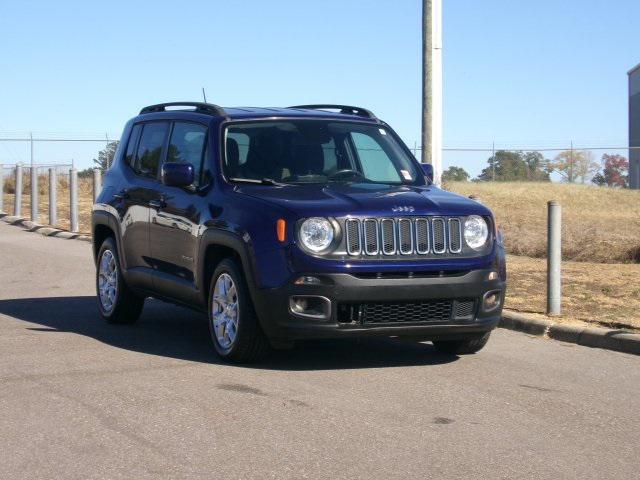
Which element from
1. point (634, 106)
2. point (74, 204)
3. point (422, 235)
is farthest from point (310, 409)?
point (634, 106)

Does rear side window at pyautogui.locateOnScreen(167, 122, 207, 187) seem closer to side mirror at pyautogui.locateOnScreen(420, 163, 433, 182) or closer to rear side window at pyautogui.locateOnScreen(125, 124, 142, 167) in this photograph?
rear side window at pyautogui.locateOnScreen(125, 124, 142, 167)

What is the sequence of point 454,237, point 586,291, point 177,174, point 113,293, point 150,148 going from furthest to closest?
point 586,291 → point 113,293 → point 150,148 → point 177,174 → point 454,237

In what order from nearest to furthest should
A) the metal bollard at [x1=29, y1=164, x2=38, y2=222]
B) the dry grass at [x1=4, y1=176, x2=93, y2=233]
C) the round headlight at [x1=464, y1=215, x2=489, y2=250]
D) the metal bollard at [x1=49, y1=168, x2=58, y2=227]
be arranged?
the round headlight at [x1=464, y1=215, x2=489, y2=250] → the metal bollard at [x1=49, y1=168, x2=58, y2=227] → the metal bollard at [x1=29, y1=164, x2=38, y2=222] → the dry grass at [x1=4, y1=176, x2=93, y2=233]

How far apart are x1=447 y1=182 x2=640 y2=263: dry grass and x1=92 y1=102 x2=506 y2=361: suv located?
8.46m

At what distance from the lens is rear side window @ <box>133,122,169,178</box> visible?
34.4ft

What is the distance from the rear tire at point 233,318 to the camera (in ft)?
27.9

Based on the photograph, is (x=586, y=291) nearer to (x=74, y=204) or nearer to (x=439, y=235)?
(x=439, y=235)

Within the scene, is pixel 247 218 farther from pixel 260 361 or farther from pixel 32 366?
pixel 32 366

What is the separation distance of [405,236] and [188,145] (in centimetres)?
243

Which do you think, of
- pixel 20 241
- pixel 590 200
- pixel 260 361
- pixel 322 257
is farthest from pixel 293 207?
pixel 590 200

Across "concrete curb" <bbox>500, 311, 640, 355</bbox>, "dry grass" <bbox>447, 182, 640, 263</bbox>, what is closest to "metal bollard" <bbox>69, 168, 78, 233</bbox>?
"dry grass" <bbox>447, 182, 640, 263</bbox>

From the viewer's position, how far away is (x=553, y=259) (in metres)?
11.0

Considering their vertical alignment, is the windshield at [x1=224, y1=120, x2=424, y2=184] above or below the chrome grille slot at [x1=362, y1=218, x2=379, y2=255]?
above

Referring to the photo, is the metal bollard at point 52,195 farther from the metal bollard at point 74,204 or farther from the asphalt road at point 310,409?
the asphalt road at point 310,409
